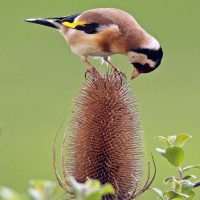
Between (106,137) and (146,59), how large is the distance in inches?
46.3

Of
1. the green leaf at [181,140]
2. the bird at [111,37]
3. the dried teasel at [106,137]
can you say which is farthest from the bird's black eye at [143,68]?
the green leaf at [181,140]

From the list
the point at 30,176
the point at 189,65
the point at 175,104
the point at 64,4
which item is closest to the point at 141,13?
the point at 64,4

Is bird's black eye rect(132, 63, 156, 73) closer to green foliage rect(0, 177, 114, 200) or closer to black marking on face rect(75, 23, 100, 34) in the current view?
black marking on face rect(75, 23, 100, 34)

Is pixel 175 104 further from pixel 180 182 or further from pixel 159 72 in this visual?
pixel 180 182

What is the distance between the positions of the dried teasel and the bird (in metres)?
0.99

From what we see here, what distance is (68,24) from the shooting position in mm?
5879

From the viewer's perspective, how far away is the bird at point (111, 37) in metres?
5.43

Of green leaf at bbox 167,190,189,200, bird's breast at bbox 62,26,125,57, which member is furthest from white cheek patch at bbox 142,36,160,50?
green leaf at bbox 167,190,189,200

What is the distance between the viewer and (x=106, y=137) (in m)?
4.25

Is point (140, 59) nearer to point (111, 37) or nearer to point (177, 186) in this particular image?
point (111, 37)

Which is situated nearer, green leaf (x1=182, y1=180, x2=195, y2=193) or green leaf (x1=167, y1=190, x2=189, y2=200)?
green leaf (x1=167, y1=190, x2=189, y2=200)

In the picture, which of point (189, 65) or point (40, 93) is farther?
point (189, 65)

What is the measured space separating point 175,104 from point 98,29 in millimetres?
9666

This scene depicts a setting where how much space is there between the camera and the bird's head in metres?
5.30
